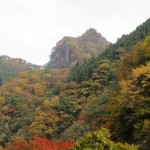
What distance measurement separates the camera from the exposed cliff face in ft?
495

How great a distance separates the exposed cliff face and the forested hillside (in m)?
41.4

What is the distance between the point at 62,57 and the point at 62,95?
92368 mm

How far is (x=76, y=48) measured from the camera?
153375 mm

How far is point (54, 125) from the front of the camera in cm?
5984

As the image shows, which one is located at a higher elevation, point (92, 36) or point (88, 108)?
point (92, 36)

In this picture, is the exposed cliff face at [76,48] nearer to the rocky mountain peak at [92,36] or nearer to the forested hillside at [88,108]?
the rocky mountain peak at [92,36]

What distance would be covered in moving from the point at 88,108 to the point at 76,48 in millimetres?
106528

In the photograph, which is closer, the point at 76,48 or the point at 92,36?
the point at 76,48

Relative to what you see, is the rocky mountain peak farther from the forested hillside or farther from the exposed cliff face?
the forested hillside

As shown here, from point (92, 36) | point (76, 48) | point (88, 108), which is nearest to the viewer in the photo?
point (88, 108)

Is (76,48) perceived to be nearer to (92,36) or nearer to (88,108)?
(92,36)

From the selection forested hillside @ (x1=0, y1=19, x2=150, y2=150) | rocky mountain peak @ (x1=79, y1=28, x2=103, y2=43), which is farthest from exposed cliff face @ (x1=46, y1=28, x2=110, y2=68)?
forested hillside @ (x1=0, y1=19, x2=150, y2=150)

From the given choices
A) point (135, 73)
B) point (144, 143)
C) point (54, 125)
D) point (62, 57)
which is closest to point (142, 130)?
point (144, 143)

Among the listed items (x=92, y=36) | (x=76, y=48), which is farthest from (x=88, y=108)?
(x=92, y=36)
